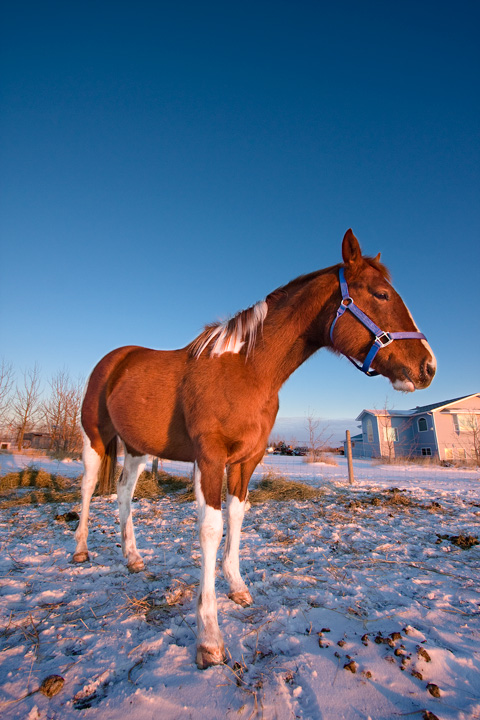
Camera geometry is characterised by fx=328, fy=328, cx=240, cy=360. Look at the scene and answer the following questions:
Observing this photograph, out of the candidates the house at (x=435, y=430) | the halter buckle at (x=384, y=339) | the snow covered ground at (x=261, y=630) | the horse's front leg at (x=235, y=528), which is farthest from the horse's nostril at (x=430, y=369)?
the house at (x=435, y=430)

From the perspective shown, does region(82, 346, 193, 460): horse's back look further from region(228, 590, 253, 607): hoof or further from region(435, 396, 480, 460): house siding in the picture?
region(435, 396, 480, 460): house siding

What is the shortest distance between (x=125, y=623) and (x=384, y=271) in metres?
3.22

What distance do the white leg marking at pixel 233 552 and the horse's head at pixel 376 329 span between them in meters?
1.57

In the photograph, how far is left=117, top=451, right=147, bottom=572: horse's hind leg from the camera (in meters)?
3.29

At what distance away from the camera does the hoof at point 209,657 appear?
70.4 inches

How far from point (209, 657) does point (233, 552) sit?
3.07 feet

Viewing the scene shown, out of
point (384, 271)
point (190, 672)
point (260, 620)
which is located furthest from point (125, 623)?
point (384, 271)

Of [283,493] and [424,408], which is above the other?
[424,408]

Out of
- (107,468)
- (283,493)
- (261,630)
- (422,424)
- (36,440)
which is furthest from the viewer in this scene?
(422,424)

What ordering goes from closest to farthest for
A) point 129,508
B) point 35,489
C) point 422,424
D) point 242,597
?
point 242,597
point 129,508
point 35,489
point 422,424

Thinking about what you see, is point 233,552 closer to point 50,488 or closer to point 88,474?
point 88,474

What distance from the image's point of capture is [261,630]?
6.95ft

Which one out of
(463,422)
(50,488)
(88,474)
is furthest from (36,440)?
(463,422)

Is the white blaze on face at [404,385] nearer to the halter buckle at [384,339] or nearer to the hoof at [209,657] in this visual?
the halter buckle at [384,339]
